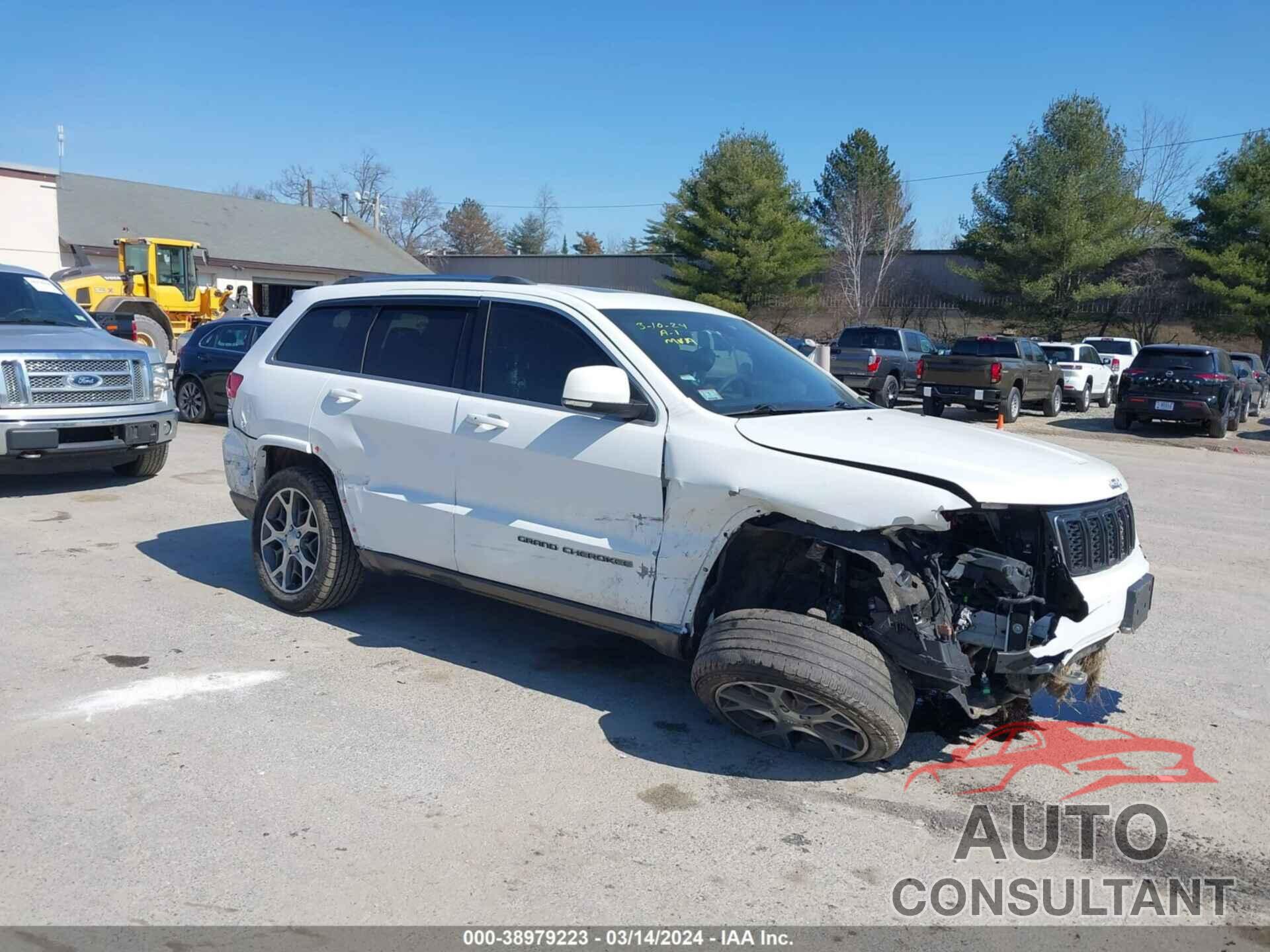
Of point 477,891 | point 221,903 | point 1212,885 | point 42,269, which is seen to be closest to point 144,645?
point 221,903

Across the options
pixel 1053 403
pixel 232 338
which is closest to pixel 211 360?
pixel 232 338

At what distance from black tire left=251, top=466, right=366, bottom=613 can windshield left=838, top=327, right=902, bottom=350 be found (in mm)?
19890

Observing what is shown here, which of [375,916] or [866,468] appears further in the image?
[866,468]

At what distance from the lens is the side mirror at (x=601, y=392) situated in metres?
4.48

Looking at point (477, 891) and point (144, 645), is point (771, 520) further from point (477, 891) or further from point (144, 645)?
point (144, 645)

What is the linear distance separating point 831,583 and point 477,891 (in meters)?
1.81

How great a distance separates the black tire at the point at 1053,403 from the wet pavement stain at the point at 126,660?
71.0 ft

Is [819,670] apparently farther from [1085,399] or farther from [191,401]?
[1085,399]

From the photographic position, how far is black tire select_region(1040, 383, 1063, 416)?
928 inches

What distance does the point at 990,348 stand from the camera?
22000 millimetres

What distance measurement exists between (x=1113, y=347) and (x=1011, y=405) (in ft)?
37.6

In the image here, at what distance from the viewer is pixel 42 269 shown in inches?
1271

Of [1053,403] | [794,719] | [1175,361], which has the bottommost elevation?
[794,719]

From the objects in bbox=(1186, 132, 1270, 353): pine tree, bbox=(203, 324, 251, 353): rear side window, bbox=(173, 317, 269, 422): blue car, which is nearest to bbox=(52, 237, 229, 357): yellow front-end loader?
bbox=(173, 317, 269, 422): blue car
